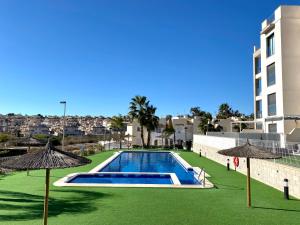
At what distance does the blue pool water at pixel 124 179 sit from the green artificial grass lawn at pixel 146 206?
391 cm

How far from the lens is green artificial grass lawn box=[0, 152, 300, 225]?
9250 mm

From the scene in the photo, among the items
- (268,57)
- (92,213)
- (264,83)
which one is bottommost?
(92,213)

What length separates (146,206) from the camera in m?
10.9

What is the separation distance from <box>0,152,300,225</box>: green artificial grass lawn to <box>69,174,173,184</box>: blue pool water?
3911 millimetres

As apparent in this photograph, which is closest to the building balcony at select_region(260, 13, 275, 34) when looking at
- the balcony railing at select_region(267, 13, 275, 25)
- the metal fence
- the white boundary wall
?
the balcony railing at select_region(267, 13, 275, 25)

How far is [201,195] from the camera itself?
42.9ft

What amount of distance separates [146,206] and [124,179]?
8.75m

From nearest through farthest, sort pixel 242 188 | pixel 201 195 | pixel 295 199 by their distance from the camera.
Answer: pixel 295 199, pixel 201 195, pixel 242 188

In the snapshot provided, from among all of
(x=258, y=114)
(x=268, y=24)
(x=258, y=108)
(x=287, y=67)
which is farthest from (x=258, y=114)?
(x=268, y=24)

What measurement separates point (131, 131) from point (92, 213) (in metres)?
49.3

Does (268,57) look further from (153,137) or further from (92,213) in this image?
(153,137)

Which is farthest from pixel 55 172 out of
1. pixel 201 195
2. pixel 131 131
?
pixel 131 131

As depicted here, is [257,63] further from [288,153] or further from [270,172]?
[270,172]

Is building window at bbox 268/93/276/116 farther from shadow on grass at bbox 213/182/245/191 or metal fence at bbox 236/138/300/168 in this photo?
shadow on grass at bbox 213/182/245/191
